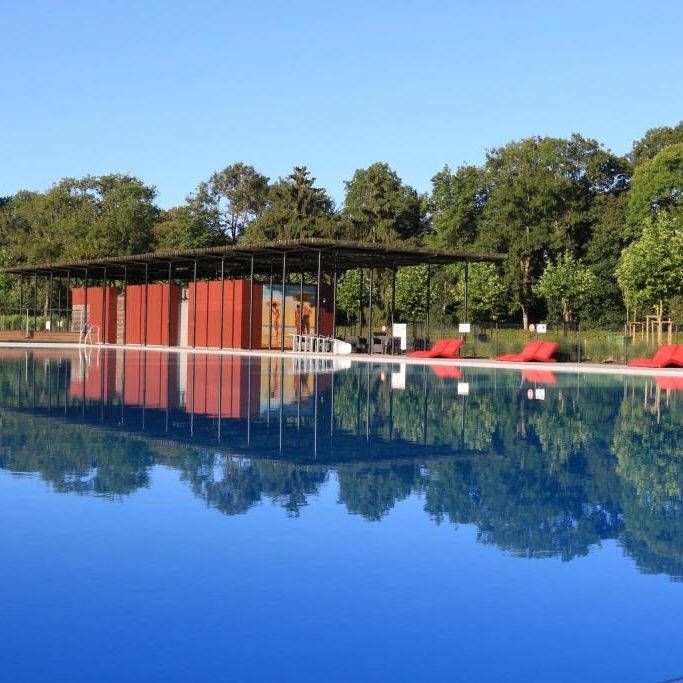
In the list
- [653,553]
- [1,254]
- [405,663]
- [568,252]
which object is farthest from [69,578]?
[1,254]

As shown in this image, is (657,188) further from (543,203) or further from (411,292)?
(411,292)

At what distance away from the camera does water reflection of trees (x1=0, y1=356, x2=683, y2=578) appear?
6867 mm

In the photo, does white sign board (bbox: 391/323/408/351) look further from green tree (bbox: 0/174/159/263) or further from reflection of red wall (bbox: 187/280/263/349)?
green tree (bbox: 0/174/159/263)

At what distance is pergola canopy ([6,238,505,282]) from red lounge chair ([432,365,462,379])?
15.0ft

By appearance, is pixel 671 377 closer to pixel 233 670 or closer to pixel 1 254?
pixel 233 670

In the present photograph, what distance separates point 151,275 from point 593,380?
31.5m

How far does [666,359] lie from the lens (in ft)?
92.4

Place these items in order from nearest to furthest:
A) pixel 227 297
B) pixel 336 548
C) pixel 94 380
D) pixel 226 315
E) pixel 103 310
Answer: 1. pixel 336 548
2. pixel 94 380
3. pixel 227 297
4. pixel 226 315
5. pixel 103 310

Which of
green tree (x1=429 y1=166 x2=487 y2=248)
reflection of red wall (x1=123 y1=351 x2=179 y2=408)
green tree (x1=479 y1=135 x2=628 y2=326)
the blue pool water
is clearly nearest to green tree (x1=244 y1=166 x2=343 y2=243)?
green tree (x1=429 y1=166 x2=487 y2=248)

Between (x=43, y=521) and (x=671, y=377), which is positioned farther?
(x=671, y=377)

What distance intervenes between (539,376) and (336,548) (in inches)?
769

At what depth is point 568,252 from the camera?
53.0m

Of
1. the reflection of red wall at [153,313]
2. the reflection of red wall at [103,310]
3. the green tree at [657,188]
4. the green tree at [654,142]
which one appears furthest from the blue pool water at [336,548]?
the green tree at [654,142]

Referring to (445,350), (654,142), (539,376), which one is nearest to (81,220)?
(654,142)
